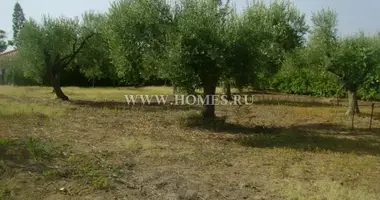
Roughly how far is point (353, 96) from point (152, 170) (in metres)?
14.9

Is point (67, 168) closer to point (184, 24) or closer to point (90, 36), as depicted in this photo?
point (184, 24)

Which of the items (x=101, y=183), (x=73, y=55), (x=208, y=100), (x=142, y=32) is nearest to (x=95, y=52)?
(x=73, y=55)

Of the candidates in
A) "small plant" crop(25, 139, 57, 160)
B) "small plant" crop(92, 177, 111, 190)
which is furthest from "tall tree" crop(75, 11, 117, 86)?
"small plant" crop(92, 177, 111, 190)

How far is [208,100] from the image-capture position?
14469mm

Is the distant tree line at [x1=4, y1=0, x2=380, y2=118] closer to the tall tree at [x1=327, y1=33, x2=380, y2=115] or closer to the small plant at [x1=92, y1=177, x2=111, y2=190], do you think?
the tall tree at [x1=327, y1=33, x2=380, y2=115]

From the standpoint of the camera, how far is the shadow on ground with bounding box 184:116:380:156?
37.3 ft

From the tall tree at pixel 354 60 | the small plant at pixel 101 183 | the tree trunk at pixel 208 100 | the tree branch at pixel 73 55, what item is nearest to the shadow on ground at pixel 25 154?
the small plant at pixel 101 183

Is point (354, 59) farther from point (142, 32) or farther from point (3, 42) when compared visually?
point (3, 42)

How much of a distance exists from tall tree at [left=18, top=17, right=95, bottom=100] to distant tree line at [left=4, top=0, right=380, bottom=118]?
59 millimetres

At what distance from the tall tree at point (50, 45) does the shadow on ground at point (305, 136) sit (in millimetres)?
12747

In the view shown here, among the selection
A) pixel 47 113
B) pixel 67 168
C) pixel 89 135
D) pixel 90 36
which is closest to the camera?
pixel 67 168

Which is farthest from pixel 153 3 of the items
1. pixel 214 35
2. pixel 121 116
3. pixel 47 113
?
pixel 47 113

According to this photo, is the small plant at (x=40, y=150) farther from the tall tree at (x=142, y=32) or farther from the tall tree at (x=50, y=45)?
the tall tree at (x=50, y=45)

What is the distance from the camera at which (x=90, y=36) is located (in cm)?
2462
